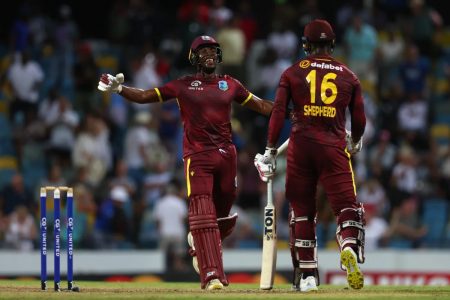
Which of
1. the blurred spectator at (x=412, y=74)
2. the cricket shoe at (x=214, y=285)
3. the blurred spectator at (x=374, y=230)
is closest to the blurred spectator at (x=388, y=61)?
the blurred spectator at (x=412, y=74)

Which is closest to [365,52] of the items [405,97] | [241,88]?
[405,97]

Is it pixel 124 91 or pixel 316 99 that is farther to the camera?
pixel 124 91

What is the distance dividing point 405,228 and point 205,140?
902 centimetres

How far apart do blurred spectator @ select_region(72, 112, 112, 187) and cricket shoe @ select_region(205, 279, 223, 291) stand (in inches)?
349

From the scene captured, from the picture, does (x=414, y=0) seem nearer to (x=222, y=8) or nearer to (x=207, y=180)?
(x=222, y=8)

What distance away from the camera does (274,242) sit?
1285 cm

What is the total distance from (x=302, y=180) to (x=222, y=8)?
12.0 m

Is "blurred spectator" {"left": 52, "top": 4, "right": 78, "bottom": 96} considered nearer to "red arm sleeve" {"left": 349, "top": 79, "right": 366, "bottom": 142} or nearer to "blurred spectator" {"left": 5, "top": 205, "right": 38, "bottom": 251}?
"blurred spectator" {"left": 5, "top": 205, "right": 38, "bottom": 251}

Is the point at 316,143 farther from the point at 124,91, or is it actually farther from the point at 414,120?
the point at 414,120

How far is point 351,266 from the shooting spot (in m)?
12.1

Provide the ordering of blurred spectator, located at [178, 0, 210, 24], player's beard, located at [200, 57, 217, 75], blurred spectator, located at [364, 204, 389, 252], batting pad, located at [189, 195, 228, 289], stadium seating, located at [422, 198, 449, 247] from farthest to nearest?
blurred spectator, located at [178, 0, 210, 24] < stadium seating, located at [422, 198, 449, 247] < blurred spectator, located at [364, 204, 389, 252] < player's beard, located at [200, 57, 217, 75] < batting pad, located at [189, 195, 228, 289]

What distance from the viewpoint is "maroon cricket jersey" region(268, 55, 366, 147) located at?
12.4 m

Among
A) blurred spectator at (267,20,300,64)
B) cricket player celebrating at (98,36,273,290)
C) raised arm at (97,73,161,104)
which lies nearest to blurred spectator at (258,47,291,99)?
blurred spectator at (267,20,300,64)

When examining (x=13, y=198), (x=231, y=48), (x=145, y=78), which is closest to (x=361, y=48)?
(x=231, y=48)
